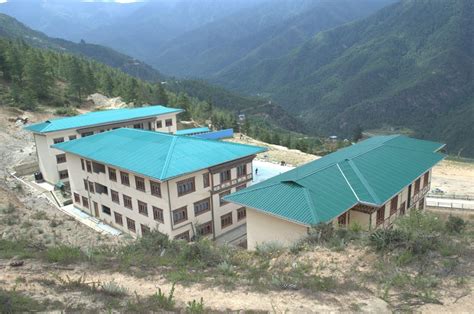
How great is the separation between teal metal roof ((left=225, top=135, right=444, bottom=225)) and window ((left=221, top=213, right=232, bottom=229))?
7.34 metres

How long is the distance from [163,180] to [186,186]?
2.75 m

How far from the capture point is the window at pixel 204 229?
26875mm

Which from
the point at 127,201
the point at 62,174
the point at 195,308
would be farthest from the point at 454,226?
the point at 62,174

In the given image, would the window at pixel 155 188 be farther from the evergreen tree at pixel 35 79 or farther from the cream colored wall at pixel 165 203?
the evergreen tree at pixel 35 79

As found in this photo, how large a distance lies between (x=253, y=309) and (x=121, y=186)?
68.0 feet

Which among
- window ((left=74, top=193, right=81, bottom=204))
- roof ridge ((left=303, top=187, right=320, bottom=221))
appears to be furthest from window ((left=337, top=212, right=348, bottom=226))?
window ((left=74, top=193, right=81, bottom=204))

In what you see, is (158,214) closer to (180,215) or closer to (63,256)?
(180,215)

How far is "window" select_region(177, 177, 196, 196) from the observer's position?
997 inches

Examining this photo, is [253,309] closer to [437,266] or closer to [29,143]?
[437,266]

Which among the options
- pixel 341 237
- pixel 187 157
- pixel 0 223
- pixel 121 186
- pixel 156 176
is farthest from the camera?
pixel 121 186

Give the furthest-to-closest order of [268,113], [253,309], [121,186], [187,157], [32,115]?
1. [268,113]
2. [32,115]
3. [121,186]
4. [187,157]
5. [253,309]

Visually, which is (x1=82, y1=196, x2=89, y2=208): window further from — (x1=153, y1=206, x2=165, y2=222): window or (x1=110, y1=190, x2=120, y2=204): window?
(x1=153, y1=206, x2=165, y2=222): window

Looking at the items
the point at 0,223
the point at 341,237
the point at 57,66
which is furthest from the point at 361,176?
the point at 57,66

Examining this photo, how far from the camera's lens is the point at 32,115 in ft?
180
